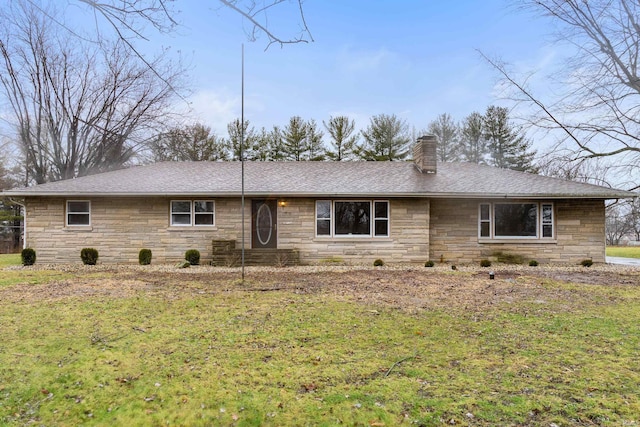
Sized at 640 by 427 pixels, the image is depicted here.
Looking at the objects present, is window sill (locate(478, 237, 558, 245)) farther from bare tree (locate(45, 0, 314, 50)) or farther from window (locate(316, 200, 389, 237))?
bare tree (locate(45, 0, 314, 50))

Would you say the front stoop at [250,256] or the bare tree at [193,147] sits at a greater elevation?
the bare tree at [193,147]

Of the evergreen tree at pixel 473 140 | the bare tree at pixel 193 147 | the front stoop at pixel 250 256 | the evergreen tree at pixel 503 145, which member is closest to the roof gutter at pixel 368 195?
the front stoop at pixel 250 256

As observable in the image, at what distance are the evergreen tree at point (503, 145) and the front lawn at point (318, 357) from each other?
24.5 meters

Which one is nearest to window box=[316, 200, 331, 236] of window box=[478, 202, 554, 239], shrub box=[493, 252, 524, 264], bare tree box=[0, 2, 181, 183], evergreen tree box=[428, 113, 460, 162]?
window box=[478, 202, 554, 239]

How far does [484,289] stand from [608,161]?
7745 millimetres

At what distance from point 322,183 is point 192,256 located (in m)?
4.90

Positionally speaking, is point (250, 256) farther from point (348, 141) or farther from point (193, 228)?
point (348, 141)

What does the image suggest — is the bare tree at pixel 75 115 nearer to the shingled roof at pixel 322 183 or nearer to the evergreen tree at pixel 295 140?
the shingled roof at pixel 322 183

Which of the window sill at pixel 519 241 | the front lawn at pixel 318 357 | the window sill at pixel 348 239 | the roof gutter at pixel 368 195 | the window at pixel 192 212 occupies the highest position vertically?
the roof gutter at pixel 368 195

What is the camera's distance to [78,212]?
38.9 feet

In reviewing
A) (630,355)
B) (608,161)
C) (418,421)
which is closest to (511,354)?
(630,355)

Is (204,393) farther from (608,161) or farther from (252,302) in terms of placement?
(608,161)

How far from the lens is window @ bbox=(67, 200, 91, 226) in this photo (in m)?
11.8

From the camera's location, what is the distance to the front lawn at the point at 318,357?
109 inches
